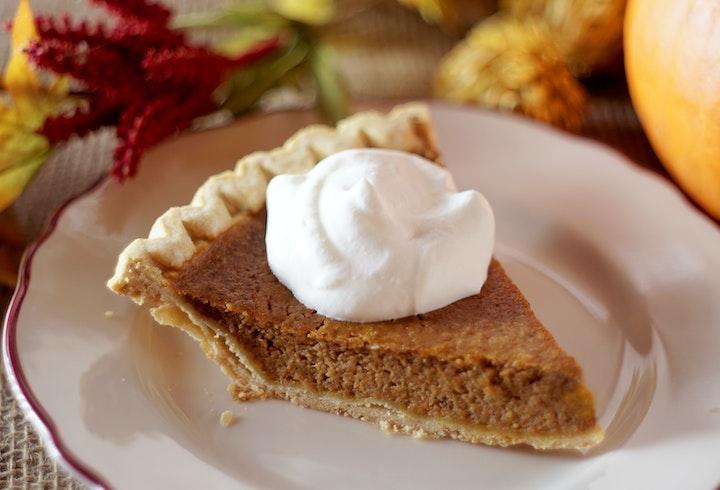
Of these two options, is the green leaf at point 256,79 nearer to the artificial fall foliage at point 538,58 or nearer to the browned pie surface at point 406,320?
the artificial fall foliage at point 538,58

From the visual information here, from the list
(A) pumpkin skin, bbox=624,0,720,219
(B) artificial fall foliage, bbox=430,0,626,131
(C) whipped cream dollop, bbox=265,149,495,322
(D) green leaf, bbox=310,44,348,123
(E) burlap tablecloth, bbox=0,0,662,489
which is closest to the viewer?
(C) whipped cream dollop, bbox=265,149,495,322

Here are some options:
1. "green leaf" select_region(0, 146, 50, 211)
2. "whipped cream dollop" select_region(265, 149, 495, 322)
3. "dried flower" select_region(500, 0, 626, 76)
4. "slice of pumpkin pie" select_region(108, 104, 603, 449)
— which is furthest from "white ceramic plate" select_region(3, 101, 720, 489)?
"dried flower" select_region(500, 0, 626, 76)

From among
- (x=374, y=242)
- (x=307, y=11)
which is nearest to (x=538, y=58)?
(x=307, y=11)

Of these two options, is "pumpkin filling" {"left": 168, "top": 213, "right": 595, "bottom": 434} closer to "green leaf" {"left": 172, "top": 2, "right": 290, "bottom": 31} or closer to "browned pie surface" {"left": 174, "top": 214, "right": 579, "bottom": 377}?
"browned pie surface" {"left": 174, "top": 214, "right": 579, "bottom": 377}

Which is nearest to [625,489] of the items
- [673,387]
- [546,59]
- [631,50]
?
[673,387]

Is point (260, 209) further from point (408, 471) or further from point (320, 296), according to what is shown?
point (408, 471)

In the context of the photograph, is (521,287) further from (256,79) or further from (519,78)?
(256,79)

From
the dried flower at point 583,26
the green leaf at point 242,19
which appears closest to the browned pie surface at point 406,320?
the green leaf at point 242,19
